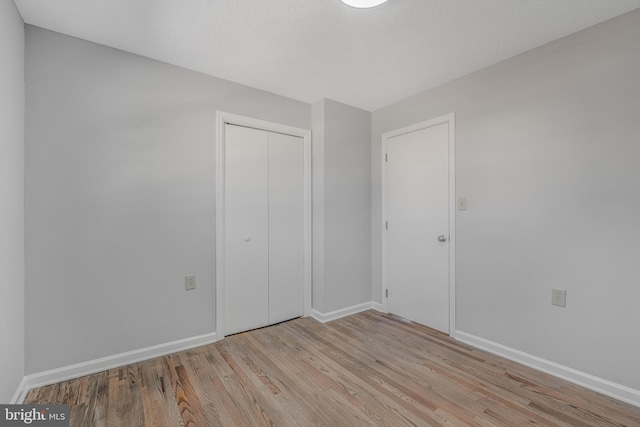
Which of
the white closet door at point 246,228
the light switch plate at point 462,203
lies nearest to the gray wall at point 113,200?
the white closet door at point 246,228

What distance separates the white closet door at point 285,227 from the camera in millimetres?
2916

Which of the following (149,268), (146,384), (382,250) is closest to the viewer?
(146,384)

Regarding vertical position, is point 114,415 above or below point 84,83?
below

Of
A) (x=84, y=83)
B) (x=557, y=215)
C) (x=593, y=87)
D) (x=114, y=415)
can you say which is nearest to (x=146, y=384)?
(x=114, y=415)

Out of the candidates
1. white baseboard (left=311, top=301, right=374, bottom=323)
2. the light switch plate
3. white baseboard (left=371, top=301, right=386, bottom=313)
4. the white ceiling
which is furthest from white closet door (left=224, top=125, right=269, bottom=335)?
the light switch plate

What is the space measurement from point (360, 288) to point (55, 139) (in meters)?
3.01

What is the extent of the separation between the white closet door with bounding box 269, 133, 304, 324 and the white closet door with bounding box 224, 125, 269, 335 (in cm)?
7

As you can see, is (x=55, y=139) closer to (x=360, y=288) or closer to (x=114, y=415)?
(x=114, y=415)

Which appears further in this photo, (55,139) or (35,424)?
(55,139)

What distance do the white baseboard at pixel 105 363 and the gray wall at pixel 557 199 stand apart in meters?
2.39

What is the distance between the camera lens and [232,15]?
1.75 metres

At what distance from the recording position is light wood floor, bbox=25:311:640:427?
1576mm

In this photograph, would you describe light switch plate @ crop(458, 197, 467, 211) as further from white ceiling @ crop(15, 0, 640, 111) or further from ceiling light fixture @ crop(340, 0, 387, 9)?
ceiling light fixture @ crop(340, 0, 387, 9)

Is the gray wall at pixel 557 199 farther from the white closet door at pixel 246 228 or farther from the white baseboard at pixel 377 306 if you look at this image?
the white closet door at pixel 246 228
